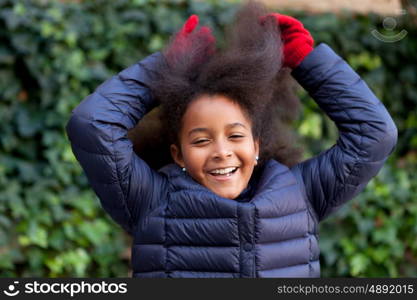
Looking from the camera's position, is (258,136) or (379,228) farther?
(379,228)

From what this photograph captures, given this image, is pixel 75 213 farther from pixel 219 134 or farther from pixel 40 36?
pixel 219 134

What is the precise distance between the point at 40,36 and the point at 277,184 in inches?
90.8

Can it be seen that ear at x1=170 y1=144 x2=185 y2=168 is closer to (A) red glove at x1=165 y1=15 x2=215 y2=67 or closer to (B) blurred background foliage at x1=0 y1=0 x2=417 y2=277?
(A) red glove at x1=165 y1=15 x2=215 y2=67

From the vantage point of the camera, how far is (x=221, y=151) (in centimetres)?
251

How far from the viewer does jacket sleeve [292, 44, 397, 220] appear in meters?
2.64

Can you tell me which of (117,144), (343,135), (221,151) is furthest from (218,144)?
(343,135)

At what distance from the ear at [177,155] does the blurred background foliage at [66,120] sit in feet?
5.89

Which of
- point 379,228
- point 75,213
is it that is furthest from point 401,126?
point 75,213

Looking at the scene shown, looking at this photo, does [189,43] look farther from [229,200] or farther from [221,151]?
[229,200]

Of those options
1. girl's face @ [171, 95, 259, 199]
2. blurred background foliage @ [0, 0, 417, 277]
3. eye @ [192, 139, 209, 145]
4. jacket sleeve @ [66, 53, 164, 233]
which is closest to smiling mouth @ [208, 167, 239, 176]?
girl's face @ [171, 95, 259, 199]

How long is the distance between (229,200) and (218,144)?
0.21m

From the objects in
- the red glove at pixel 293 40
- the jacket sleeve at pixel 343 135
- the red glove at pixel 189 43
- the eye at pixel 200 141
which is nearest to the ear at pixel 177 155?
the eye at pixel 200 141

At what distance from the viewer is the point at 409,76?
17.0 ft

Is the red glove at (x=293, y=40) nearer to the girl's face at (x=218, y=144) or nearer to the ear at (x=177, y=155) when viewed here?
the girl's face at (x=218, y=144)
